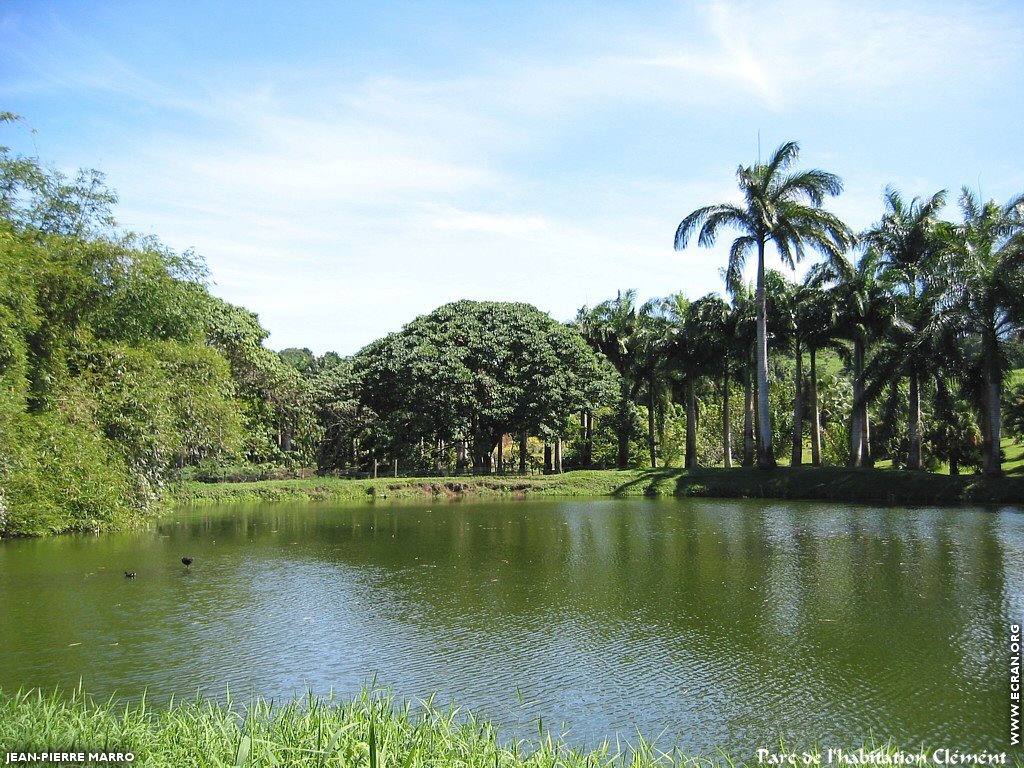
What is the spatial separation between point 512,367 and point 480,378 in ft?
7.06

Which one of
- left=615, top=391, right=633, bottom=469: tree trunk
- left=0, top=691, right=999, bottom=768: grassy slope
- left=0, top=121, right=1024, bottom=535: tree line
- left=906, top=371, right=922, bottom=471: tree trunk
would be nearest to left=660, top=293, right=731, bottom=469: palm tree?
left=0, top=121, right=1024, bottom=535: tree line

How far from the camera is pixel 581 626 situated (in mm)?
10477

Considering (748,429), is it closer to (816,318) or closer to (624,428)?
(816,318)

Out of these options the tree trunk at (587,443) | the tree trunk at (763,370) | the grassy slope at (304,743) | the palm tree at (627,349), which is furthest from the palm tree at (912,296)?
the grassy slope at (304,743)

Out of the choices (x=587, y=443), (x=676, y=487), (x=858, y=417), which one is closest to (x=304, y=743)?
(x=676, y=487)

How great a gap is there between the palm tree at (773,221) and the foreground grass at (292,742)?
32638 mm

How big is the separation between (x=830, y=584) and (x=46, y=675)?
11487 millimetres

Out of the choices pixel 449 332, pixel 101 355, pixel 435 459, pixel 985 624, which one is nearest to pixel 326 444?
pixel 435 459

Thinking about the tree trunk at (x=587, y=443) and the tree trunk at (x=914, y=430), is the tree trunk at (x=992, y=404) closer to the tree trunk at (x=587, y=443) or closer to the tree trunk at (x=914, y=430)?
the tree trunk at (x=914, y=430)

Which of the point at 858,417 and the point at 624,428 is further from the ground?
the point at 858,417

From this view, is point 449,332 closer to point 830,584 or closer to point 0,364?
point 0,364

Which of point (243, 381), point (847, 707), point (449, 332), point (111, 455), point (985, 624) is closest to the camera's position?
point (847, 707)

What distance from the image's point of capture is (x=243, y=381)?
1447 inches

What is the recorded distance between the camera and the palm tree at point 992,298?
29.2m
